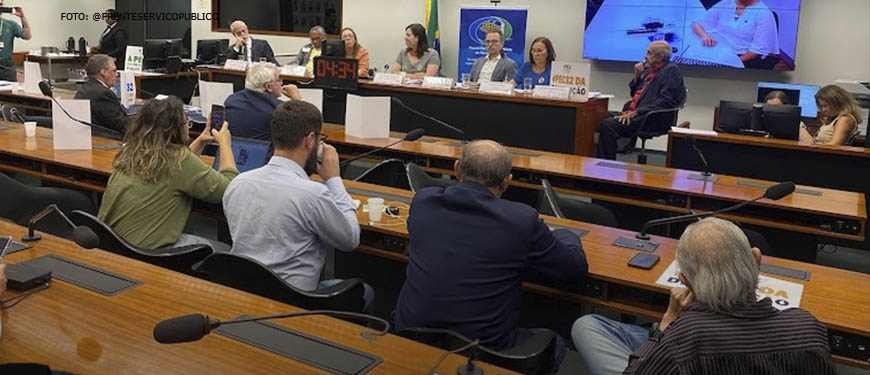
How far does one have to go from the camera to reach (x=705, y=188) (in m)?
4.22

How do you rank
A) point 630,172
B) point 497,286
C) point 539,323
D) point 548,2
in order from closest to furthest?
point 497,286, point 539,323, point 630,172, point 548,2

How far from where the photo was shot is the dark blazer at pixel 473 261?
235 centimetres

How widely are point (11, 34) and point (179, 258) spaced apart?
8.14 meters

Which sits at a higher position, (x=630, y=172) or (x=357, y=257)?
(x=630, y=172)

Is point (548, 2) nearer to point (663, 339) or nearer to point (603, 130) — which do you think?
point (603, 130)

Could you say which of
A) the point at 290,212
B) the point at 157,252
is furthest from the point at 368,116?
the point at 290,212

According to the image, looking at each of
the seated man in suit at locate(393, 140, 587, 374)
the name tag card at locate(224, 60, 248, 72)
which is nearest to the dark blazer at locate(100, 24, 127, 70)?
the name tag card at locate(224, 60, 248, 72)

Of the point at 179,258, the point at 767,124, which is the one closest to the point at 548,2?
the point at 767,124

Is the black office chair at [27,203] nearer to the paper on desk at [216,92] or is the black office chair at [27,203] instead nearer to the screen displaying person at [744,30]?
the paper on desk at [216,92]

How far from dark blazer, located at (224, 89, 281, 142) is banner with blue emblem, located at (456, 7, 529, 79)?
5.27m

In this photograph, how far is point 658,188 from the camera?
4223mm

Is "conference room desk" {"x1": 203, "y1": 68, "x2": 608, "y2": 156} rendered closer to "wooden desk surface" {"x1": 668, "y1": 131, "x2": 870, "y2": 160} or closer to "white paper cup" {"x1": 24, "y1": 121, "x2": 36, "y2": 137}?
"wooden desk surface" {"x1": 668, "y1": 131, "x2": 870, "y2": 160}

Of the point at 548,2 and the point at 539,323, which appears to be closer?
the point at 539,323

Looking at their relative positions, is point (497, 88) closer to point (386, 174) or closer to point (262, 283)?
point (386, 174)
